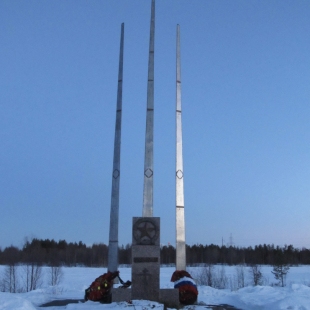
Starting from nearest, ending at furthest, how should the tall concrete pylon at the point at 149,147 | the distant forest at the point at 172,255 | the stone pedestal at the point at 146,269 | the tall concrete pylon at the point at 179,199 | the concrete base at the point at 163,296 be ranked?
the concrete base at the point at 163,296, the stone pedestal at the point at 146,269, the tall concrete pylon at the point at 149,147, the tall concrete pylon at the point at 179,199, the distant forest at the point at 172,255

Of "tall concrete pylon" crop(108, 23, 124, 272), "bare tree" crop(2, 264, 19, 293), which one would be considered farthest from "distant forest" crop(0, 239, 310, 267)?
"tall concrete pylon" crop(108, 23, 124, 272)

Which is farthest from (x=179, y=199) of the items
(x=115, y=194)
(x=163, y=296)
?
(x=163, y=296)

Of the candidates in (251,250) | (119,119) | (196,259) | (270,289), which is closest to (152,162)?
(119,119)

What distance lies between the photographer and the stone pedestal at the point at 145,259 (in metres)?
11.2

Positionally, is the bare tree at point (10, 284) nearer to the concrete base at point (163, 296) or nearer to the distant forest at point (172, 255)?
the concrete base at point (163, 296)

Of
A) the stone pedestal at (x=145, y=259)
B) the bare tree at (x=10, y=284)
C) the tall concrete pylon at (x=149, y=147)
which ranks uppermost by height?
the tall concrete pylon at (x=149, y=147)

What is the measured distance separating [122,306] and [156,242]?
77.2 inches

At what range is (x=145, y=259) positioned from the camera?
37.4 feet

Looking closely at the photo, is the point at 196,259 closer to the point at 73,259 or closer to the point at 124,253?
the point at 124,253

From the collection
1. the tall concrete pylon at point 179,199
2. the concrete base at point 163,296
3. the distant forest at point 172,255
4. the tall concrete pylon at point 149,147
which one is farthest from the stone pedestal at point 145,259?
the distant forest at point 172,255

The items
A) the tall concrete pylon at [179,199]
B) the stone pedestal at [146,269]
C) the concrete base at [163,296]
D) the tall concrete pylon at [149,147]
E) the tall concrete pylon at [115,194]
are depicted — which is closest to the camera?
the concrete base at [163,296]

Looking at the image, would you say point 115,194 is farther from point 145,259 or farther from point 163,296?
point 163,296

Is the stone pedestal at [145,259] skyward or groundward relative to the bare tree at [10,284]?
skyward

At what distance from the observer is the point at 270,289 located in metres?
16.7
